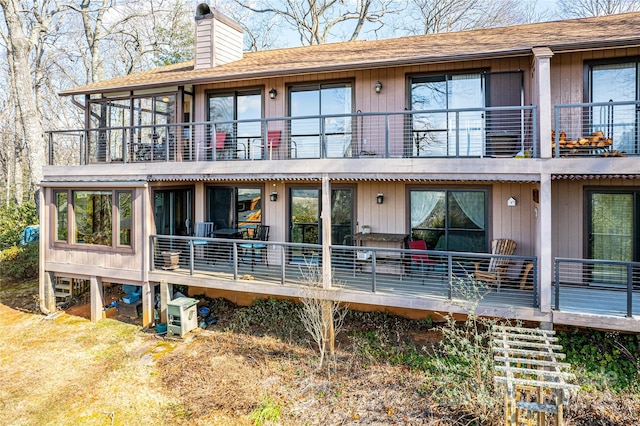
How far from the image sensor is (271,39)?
27.1 meters

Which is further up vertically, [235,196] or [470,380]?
[235,196]

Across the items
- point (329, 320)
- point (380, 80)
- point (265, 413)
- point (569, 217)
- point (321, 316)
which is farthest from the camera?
point (380, 80)

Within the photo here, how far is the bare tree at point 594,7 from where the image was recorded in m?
22.9

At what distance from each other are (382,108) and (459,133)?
2045mm

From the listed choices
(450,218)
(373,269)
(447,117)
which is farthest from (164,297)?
(447,117)

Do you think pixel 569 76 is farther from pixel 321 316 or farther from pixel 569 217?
pixel 321 316

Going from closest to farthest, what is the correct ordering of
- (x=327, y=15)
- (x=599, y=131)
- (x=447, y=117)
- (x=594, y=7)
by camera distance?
(x=599, y=131)
(x=447, y=117)
(x=594, y=7)
(x=327, y=15)

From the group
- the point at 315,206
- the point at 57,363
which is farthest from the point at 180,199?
the point at 57,363

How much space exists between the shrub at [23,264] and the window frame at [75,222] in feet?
15.9

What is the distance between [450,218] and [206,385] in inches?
260

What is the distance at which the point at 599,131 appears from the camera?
8836 millimetres

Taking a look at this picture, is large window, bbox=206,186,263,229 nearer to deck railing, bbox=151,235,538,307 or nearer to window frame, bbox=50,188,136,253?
deck railing, bbox=151,235,538,307

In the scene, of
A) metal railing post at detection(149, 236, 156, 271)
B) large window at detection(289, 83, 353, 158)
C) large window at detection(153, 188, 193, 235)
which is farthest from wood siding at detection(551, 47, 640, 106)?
metal railing post at detection(149, 236, 156, 271)

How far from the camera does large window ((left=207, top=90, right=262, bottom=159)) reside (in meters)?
12.4
